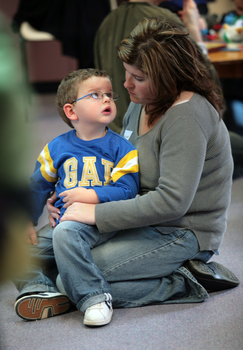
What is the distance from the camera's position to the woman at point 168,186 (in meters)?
1.09

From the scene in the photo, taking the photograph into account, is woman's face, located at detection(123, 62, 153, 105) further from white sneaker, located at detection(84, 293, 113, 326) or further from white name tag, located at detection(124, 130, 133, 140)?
white sneaker, located at detection(84, 293, 113, 326)

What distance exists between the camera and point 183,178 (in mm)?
1089

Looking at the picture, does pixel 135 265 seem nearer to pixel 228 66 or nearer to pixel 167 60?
pixel 167 60

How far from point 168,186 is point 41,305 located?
50 cm

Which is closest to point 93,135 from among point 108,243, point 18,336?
point 108,243

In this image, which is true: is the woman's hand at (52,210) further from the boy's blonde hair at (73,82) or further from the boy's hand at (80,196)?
the boy's blonde hair at (73,82)

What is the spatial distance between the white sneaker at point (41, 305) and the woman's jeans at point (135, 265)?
0.08 ft

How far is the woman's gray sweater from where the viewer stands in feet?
3.58

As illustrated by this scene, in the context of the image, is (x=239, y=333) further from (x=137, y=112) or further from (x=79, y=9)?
(x=79, y=9)

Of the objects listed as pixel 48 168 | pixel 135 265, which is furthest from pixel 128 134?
pixel 135 265

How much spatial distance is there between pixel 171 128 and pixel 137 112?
0.27 m

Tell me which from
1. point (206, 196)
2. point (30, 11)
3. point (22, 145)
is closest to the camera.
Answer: point (22, 145)

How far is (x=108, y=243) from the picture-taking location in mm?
1230

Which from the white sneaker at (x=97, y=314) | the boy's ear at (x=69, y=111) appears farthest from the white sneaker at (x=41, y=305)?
the boy's ear at (x=69, y=111)
